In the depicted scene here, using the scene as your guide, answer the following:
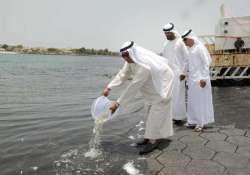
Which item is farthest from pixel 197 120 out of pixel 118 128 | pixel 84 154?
pixel 84 154

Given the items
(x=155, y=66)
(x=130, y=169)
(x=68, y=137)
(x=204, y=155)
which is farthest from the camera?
(x=68, y=137)

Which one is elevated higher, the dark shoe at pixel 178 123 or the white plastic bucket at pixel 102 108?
the white plastic bucket at pixel 102 108

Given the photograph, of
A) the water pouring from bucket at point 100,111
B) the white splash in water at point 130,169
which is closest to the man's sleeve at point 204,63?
the water pouring from bucket at point 100,111

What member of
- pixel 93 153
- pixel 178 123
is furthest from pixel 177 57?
pixel 93 153

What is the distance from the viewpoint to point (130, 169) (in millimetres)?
5184

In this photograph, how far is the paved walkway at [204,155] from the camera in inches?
197

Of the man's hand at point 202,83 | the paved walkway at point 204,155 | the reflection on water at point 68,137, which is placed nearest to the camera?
the paved walkway at point 204,155

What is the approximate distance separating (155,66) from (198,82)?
1644mm

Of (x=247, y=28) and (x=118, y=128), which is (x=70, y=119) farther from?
(x=247, y=28)

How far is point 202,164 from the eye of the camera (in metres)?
5.20

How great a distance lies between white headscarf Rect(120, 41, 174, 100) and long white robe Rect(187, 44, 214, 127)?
119 cm

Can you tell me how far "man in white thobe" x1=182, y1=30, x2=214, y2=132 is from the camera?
7.06 metres

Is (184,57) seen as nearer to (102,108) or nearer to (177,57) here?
(177,57)

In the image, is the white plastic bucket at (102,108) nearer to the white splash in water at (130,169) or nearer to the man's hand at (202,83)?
the white splash in water at (130,169)
